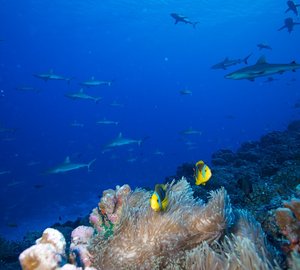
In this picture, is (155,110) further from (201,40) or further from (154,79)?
(201,40)

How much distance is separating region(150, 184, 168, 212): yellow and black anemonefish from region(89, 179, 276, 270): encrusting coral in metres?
0.11

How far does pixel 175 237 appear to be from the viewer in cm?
320

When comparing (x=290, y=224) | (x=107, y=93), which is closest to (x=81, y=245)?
(x=290, y=224)

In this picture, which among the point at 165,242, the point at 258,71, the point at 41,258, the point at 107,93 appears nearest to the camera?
the point at 41,258

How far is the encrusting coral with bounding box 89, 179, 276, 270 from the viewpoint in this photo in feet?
9.82

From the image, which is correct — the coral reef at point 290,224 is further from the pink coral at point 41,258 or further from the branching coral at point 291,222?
the pink coral at point 41,258

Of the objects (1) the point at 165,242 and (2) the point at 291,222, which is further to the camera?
(2) the point at 291,222

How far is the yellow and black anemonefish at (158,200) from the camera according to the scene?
3.19 meters

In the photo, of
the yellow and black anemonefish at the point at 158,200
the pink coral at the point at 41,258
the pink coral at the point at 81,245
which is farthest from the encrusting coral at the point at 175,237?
the pink coral at the point at 41,258

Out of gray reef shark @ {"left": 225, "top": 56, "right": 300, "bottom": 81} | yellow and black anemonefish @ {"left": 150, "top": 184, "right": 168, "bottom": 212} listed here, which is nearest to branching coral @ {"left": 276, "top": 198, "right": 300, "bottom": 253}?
yellow and black anemonefish @ {"left": 150, "top": 184, "right": 168, "bottom": 212}

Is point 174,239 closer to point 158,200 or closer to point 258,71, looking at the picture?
point 158,200

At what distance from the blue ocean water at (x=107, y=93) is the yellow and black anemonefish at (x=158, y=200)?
437 inches

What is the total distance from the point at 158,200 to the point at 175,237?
448 millimetres

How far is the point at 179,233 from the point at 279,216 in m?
1.51
